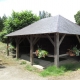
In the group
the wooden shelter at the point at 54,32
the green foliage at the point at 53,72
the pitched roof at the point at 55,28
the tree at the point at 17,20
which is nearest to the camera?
the green foliage at the point at 53,72

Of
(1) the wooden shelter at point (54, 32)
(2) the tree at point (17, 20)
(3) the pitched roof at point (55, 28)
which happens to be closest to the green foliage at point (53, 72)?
(1) the wooden shelter at point (54, 32)

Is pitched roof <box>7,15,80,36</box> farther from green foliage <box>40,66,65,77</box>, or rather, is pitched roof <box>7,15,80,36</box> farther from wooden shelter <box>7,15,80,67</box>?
green foliage <box>40,66,65,77</box>

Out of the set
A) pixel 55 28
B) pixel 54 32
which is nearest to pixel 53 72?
pixel 54 32

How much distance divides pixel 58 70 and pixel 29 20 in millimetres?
13097

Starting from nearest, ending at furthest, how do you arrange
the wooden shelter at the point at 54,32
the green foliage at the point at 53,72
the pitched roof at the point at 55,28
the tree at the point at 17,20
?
the green foliage at the point at 53,72 < the wooden shelter at the point at 54,32 < the pitched roof at the point at 55,28 < the tree at the point at 17,20

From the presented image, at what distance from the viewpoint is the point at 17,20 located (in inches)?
741

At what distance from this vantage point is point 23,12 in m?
20.6

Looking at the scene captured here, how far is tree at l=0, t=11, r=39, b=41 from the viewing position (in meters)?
18.5

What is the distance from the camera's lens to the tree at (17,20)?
60.8ft

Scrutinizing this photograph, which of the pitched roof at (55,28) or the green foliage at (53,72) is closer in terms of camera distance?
the green foliage at (53,72)

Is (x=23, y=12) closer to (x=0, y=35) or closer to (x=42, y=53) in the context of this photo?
(x=0, y=35)

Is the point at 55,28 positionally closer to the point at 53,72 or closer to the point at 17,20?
the point at 53,72

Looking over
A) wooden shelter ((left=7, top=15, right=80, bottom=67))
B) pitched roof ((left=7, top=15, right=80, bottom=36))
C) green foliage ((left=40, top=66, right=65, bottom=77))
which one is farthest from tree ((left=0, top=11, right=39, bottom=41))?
green foliage ((left=40, top=66, right=65, bottom=77))

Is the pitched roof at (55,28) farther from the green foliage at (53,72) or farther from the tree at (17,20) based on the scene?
the tree at (17,20)
